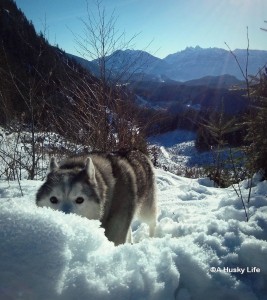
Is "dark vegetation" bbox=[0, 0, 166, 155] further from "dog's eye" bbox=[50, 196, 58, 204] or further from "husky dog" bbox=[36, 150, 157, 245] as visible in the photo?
"dog's eye" bbox=[50, 196, 58, 204]

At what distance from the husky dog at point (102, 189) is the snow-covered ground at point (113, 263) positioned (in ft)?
2.95

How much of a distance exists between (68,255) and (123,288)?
36cm

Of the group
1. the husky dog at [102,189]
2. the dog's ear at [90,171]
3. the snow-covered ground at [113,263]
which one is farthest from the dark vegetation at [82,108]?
the snow-covered ground at [113,263]

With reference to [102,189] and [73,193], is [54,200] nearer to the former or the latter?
[73,193]

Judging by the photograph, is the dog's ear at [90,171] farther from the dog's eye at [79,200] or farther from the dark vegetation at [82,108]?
the dark vegetation at [82,108]

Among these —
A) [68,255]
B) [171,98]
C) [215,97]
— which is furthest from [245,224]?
[171,98]

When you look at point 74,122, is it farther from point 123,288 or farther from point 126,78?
point 123,288

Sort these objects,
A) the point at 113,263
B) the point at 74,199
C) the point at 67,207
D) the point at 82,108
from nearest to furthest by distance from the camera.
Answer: the point at 113,263
the point at 67,207
the point at 74,199
the point at 82,108

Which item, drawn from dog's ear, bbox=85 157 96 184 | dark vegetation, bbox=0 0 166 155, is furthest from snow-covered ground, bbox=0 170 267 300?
dark vegetation, bbox=0 0 166 155

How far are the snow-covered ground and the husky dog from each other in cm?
90

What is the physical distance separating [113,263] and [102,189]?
145cm

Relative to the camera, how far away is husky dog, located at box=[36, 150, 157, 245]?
3229mm

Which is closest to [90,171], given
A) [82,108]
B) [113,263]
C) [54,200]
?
[54,200]

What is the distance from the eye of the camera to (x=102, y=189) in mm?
3475
